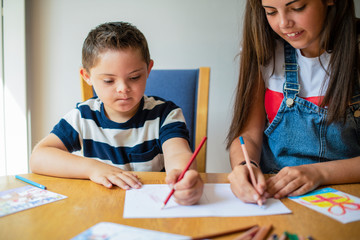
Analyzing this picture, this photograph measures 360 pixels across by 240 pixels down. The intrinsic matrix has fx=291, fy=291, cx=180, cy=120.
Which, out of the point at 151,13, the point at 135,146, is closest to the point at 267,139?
the point at 135,146

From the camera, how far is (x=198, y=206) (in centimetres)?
57

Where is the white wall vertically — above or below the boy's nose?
above

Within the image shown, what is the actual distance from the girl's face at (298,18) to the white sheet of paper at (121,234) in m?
0.65

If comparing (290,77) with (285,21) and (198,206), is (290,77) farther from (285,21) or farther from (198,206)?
(198,206)

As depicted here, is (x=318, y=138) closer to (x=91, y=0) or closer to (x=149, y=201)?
(x=149, y=201)

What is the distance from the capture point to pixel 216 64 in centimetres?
176

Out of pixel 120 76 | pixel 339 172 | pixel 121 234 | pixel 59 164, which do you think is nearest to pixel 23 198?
pixel 59 164

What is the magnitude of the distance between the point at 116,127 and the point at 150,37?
0.94 m

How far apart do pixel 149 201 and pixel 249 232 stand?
0.73ft

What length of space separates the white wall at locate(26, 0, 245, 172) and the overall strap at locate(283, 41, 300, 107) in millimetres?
788

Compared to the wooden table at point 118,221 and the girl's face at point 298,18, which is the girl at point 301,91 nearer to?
the girl's face at point 298,18

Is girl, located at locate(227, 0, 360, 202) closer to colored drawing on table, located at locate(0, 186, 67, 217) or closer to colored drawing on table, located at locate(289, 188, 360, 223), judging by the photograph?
colored drawing on table, located at locate(289, 188, 360, 223)

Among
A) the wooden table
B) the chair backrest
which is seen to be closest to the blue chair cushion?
the chair backrest

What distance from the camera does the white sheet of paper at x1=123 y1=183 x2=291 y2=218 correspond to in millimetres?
535
